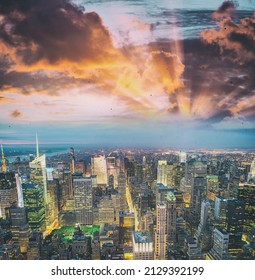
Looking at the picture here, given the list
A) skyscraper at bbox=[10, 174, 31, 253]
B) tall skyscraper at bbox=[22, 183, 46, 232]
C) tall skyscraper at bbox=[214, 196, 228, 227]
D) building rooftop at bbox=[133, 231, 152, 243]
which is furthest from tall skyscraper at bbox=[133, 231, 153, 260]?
tall skyscraper at bbox=[22, 183, 46, 232]

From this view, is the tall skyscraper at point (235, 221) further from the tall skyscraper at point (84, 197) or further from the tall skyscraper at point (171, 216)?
the tall skyscraper at point (84, 197)

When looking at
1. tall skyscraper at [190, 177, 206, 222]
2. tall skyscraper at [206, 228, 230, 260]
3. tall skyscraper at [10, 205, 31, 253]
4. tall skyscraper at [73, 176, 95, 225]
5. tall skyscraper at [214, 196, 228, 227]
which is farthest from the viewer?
tall skyscraper at [73, 176, 95, 225]

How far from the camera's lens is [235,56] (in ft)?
6.77

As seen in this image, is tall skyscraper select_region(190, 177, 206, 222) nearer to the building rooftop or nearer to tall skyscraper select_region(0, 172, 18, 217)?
the building rooftop

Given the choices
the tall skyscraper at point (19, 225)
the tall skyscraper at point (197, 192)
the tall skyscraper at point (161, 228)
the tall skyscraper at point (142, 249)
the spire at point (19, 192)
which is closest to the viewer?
the tall skyscraper at point (142, 249)

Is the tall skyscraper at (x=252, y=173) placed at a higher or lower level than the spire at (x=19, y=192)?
higher

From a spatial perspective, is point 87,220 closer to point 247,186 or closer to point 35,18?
point 247,186

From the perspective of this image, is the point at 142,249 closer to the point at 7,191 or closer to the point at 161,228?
the point at 161,228

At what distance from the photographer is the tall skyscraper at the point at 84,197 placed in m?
4.18

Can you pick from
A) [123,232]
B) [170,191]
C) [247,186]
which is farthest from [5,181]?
[247,186]

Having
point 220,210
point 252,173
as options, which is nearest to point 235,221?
point 220,210

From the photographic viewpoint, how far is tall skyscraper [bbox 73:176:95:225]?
418 cm

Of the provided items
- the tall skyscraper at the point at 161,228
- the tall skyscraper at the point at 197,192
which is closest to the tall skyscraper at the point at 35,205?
the tall skyscraper at the point at 161,228
